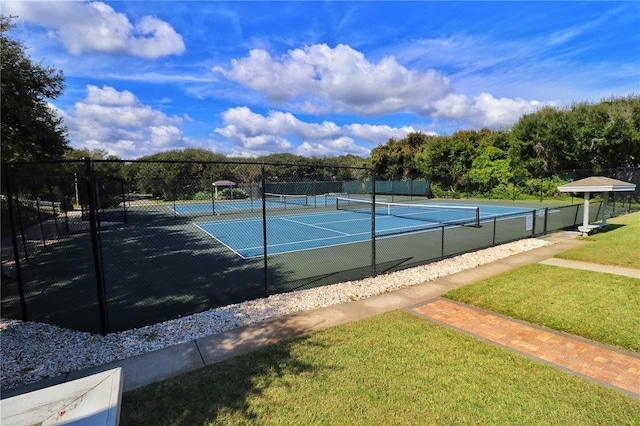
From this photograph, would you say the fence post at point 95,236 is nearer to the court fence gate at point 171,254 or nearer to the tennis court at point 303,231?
the court fence gate at point 171,254

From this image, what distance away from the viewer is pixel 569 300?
6.27m

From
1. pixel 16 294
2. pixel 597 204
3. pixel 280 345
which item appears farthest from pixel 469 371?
pixel 597 204

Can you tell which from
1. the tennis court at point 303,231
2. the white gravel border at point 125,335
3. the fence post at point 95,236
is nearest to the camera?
the white gravel border at point 125,335

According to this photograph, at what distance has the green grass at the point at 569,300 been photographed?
16.6 ft

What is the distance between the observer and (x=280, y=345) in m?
4.77

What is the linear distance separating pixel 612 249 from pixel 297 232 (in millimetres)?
12070

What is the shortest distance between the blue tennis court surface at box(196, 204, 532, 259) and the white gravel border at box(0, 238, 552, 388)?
15.1ft

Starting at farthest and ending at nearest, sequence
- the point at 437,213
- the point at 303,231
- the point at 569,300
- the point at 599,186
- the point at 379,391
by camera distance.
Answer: the point at 437,213 < the point at 303,231 < the point at 599,186 < the point at 569,300 < the point at 379,391

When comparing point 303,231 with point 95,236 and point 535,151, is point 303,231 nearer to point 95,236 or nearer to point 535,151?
point 95,236

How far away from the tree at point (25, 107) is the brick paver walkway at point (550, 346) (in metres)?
16.5

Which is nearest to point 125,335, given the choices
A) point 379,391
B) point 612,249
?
point 379,391

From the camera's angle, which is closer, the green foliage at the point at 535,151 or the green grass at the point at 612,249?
the green grass at the point at 612,249

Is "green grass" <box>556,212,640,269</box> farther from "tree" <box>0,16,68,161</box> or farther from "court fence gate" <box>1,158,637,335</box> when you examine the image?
"tree" <box>0,16,68,161</box>

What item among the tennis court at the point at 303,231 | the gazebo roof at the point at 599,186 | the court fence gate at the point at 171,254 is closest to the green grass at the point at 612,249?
the gazebo roof at the point at 599,186
